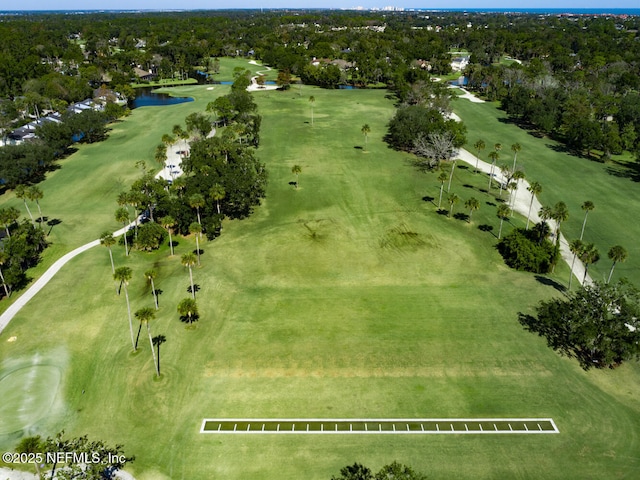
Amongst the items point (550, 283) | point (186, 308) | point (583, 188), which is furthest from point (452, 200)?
point (186, 308)

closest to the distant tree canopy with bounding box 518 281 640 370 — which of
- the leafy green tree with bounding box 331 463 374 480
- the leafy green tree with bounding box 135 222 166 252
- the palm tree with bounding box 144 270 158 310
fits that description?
the leafy green tree with bounding box 331 463 374 480

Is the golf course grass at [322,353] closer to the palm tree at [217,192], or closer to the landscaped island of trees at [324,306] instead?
the landscaped island of trees at [324,306]

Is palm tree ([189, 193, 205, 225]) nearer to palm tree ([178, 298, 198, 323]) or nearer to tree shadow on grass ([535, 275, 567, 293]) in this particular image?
palm tree ([178, 298, 198, 323])

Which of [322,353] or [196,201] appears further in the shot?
[196,201]

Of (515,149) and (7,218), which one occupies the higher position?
(515,149)

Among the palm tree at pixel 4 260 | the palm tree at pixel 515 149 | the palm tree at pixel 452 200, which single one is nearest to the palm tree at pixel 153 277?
the palm tree at pixel 4 260

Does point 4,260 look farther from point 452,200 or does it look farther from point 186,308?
point 452,200
